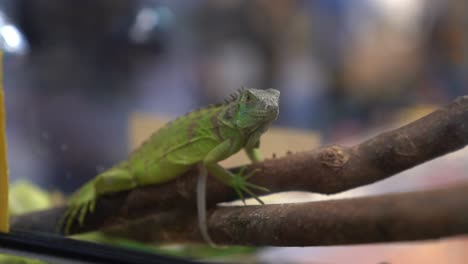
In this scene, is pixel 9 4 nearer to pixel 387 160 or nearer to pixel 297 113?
pixel 297 113

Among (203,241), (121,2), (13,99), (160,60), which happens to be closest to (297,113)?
(160,60)

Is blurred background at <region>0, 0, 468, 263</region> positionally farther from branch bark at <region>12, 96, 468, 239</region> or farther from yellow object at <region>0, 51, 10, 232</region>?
yellow object at <region>0, 51, 10, 232</region>

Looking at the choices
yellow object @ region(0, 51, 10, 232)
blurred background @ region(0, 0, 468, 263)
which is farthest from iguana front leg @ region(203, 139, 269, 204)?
blurred background @ region(0, 0, 468, 263)

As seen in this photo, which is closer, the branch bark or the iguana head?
the branch bark

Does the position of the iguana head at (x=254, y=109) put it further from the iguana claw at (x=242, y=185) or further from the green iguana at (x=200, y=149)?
the iguana claw at (x=242, y=185)

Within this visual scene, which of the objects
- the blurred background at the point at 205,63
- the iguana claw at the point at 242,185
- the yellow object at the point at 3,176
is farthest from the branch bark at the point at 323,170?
the blurred background at the point at 205,63

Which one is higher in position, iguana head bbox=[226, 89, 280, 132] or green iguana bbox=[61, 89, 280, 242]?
iguana head bbox=[226, 89, 280, 132]
